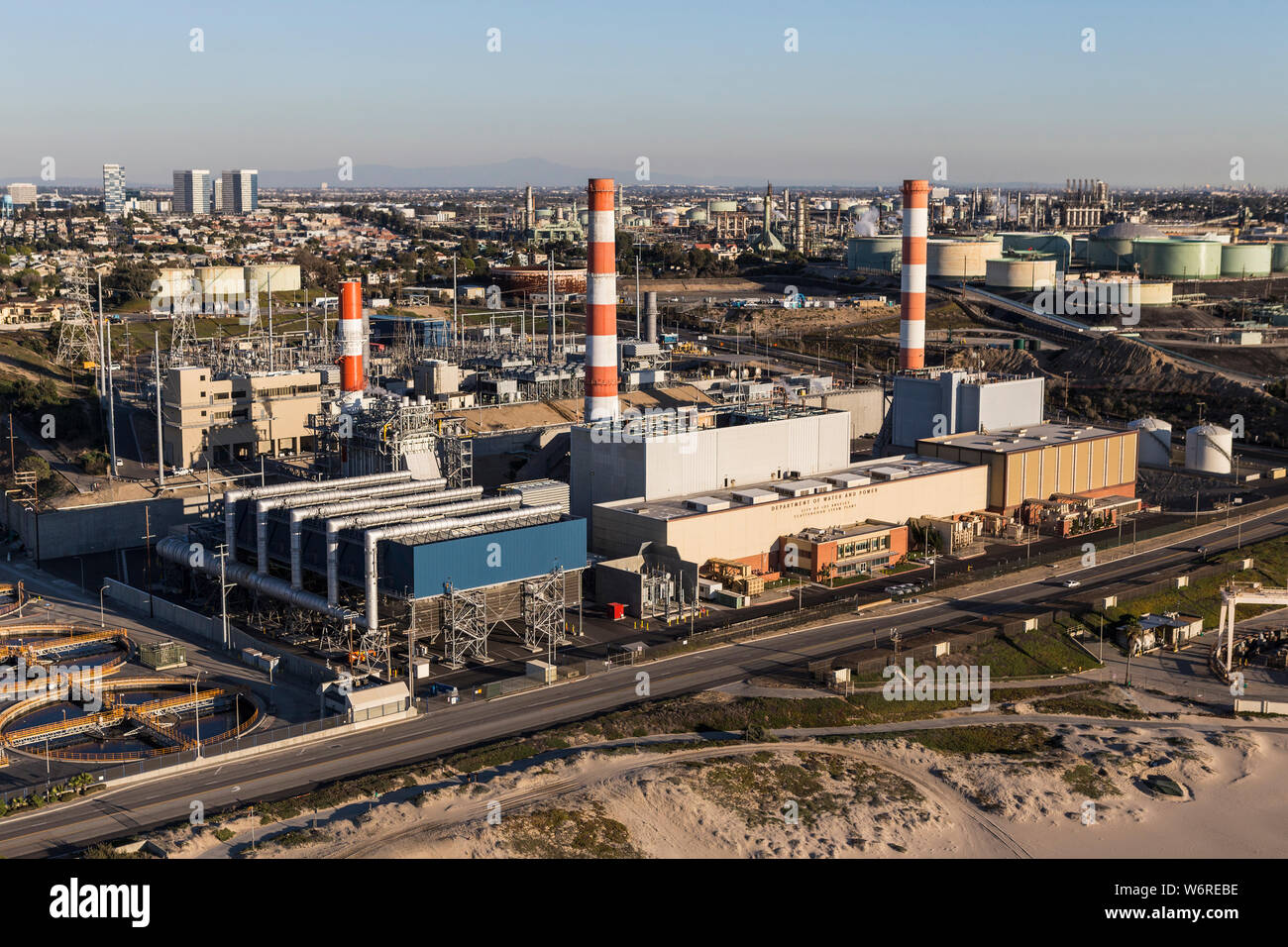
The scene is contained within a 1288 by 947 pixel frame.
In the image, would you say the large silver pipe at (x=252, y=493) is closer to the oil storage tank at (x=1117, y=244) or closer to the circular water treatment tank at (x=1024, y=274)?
the circular water treatment tank at (x=1024, y=274)

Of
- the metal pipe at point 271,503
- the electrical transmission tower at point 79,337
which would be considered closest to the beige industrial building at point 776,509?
the metal pipe at point 271,503

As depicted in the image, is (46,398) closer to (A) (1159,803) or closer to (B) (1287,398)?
(A) (1159,803)

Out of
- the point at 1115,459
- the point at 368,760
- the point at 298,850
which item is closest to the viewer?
the point at 298,850

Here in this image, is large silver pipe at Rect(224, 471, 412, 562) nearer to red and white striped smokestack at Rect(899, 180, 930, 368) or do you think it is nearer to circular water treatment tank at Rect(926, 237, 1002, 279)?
red and white striped smokestack at Rect(899, 180, 930, 368)

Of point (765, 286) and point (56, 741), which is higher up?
point (765, 286)

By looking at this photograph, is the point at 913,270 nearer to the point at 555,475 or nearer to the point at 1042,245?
the point at 555,475

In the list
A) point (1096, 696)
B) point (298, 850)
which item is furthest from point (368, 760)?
point (1096, 696)

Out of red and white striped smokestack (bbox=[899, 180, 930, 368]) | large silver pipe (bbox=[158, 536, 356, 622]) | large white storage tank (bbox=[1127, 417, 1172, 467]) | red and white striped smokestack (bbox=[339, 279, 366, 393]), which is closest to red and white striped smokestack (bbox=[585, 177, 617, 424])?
red and white striped smokestack (bbox=[339, 279, 366, 393])
